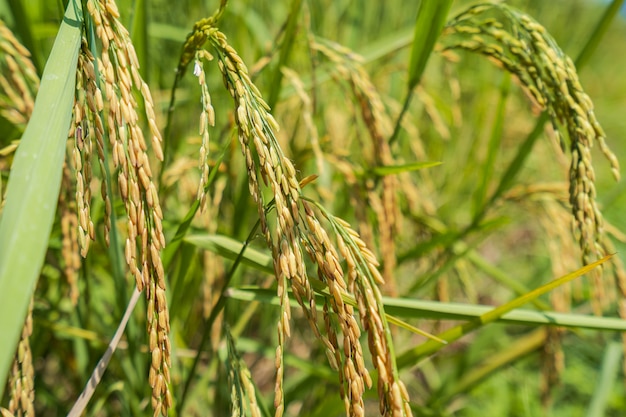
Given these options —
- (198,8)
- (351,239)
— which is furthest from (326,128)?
(351,239)

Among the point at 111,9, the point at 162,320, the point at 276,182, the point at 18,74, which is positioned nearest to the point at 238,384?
the point at 162,320

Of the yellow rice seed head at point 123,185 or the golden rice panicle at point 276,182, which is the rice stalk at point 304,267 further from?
the yellow rice seed head at point 123,185

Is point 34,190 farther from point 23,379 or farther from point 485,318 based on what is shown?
point 485,318

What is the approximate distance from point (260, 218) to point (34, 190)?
0.26 metres

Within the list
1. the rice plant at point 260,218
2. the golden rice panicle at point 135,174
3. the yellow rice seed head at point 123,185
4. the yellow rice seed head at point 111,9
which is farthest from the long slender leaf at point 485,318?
the yellow rice seed head at point 111,9

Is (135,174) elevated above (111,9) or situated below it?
below

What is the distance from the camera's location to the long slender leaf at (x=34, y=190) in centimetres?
53

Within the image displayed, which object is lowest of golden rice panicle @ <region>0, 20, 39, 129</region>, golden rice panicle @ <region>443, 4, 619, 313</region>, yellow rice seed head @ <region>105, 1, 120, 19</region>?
golden rice panicle @ <region>0, 20, 39, 129</region>

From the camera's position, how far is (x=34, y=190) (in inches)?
23.3

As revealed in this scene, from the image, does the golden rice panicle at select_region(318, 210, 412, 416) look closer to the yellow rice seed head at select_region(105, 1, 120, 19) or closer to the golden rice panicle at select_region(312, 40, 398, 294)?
the yellow rice seed head at select_region(105, 1, 120, 19)

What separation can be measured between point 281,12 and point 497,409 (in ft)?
5.59

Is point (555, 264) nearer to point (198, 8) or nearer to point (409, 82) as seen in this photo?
point (409, 82)

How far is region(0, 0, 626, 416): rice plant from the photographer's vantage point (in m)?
0.69

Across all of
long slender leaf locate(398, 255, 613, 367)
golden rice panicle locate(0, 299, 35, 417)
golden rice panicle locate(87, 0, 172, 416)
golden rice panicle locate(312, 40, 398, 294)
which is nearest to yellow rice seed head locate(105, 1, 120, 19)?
golden rice panicle locate(87, 0, 172, 416)
